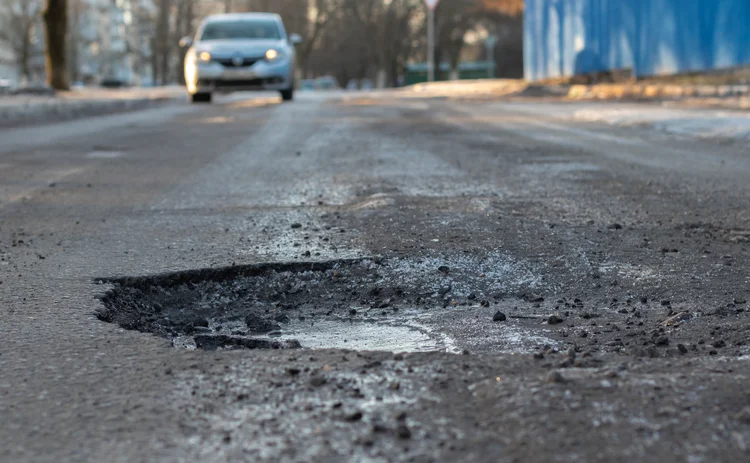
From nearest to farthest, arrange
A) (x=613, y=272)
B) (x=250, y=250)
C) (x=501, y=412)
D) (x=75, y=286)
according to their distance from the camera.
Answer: (x=501, y=412)
(x=75, y=286)
(x=613, y=272)
(x=250, y=250)

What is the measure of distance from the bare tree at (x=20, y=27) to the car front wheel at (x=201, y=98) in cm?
Answer: 4721

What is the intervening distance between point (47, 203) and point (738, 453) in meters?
4.61

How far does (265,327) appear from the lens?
10.6 ft

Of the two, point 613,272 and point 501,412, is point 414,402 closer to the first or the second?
point 501,412

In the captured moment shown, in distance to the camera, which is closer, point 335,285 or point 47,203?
point 335,285

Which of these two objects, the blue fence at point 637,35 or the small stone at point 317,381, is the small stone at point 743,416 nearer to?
the small stone at point 317,381

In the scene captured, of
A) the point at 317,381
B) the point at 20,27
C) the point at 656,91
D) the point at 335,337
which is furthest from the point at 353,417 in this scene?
the point at 20,27

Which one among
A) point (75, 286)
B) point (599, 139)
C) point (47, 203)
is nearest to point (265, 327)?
point (75, 286)

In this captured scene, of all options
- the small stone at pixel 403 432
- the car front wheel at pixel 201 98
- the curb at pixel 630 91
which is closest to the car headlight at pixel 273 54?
the car front wheel at pixel 201 98

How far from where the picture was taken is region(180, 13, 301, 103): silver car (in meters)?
18.1

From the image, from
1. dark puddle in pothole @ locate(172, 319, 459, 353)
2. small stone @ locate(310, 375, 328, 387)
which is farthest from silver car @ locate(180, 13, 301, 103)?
small stone @ locate(310, 375, 328, 387)

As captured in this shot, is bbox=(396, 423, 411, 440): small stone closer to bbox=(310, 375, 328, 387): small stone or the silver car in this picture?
bbox=(310, 375, 328, 387): small stone

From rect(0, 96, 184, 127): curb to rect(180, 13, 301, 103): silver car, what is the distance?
1.62m

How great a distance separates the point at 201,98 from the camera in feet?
65.4
